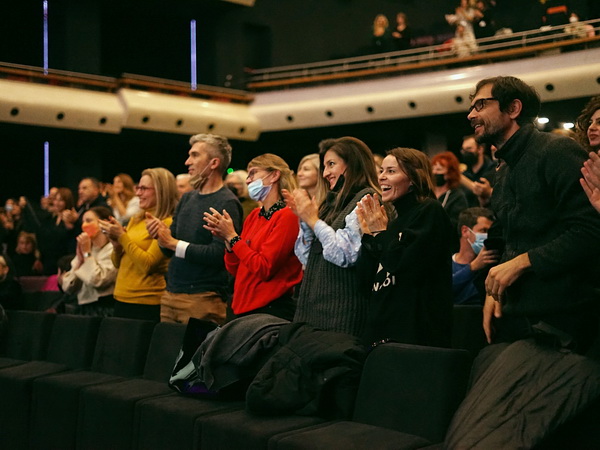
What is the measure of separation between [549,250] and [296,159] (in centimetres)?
1359

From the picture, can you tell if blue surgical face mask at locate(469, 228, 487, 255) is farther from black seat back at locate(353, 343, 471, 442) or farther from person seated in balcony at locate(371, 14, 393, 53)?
person seated in balcony at locate(371, 14, 393, 53)

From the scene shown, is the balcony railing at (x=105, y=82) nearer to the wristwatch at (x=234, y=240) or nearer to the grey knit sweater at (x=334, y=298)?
the wristwatch at (x=234, y=240)

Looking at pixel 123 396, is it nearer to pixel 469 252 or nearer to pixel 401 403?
pixel 401 403

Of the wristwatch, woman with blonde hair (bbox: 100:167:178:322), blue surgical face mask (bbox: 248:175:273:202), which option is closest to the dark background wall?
woman with blonde hair (bbox: 100:167:178:322)

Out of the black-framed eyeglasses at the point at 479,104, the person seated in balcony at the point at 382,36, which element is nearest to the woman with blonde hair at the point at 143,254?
the black-framed eyeglasses at the point at 479,104

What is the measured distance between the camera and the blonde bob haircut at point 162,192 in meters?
4.18

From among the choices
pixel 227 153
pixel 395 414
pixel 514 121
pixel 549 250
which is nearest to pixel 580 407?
pixel 549 250

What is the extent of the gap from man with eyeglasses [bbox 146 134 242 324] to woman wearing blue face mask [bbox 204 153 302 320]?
13.9 inches

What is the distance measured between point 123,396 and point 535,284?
165 cm

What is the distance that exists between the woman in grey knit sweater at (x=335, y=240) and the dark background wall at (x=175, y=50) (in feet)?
28.9

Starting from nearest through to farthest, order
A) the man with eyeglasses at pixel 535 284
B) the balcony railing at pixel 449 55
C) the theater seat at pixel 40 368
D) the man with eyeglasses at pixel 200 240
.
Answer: the man with eyeglasses at pixel 535 284
the theater seat at pixel 40 368
the man with eyeglasses at pixel 200 240
the balcony railing at pixel 449 55

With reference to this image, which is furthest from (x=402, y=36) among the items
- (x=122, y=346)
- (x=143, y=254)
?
(x=122, y=346)

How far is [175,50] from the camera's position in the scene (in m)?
15.0

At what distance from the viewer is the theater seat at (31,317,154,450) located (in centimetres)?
330
